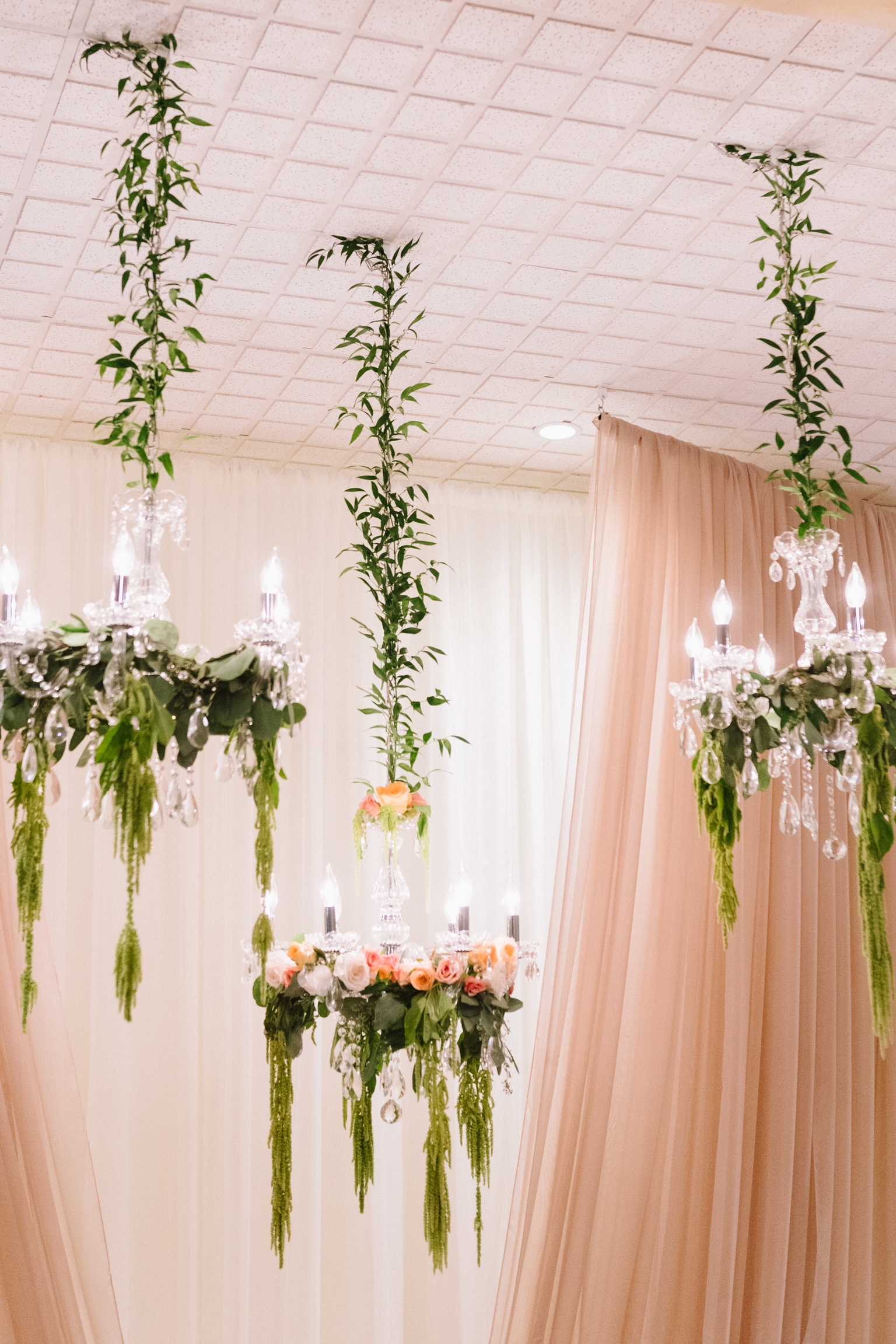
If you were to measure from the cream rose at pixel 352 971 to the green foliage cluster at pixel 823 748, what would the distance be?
0.86m

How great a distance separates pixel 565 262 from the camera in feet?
12.2

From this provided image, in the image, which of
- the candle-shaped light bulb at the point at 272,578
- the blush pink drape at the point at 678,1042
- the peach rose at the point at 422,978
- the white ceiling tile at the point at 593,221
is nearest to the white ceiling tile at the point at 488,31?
the white ceiling tile at the point at 593,221

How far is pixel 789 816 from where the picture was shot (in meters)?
3.07

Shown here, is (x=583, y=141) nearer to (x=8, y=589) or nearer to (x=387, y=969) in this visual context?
(x=8, y=589)

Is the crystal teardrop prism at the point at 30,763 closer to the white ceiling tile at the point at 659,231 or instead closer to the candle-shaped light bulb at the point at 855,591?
the candle-shaped light bulb at the point at 855,591

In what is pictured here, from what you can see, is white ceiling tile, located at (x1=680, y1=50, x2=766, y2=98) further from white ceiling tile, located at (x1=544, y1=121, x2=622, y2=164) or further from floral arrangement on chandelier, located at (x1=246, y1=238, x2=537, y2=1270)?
floral arrangement on chandelier, located at (x1=246, y1=238, x2=537, y2=1270)

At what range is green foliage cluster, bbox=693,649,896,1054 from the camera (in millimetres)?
2889

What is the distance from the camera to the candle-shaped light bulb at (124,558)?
98.4 inches

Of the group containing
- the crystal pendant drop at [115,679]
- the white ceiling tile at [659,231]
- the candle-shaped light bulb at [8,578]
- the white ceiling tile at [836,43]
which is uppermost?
the white ceiling tile at [836,43]

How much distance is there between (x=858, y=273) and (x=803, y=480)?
2.46ft

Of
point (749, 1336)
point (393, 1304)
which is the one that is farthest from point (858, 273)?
point (393, 1304)

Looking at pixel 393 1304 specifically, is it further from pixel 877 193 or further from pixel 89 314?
pixel 877 193

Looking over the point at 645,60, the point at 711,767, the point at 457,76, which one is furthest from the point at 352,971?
the point at 645,60

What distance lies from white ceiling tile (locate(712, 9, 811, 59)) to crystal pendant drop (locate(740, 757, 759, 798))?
1.51m
